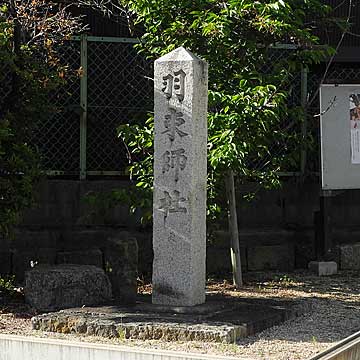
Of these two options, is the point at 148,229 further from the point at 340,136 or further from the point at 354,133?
the point at 354,133

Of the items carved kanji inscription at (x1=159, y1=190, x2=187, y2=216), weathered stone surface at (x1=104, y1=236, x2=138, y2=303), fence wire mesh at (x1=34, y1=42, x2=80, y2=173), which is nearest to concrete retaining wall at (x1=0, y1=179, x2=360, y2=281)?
fence wire mesh at (x1=34, y1=42, x2=80, y2=173)

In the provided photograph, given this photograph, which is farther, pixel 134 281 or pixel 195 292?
pixel 134 281

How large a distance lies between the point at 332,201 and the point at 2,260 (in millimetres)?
4201

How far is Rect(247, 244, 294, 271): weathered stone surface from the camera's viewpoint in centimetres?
1118

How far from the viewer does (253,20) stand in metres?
9.16

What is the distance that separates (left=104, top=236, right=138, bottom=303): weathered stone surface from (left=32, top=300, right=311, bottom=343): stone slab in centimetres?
74

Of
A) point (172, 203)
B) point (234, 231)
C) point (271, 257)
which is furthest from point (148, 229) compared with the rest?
point (172, 203)

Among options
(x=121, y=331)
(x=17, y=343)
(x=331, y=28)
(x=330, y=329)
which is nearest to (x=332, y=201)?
(x=331, y=28)

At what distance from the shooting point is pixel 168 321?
24.2ft

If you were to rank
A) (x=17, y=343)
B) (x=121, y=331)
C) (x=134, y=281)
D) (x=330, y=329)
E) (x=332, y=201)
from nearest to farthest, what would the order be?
1. (x=17, y=343)
2. (x=121, y=331)
3. (x=330, y=329)
4. (x=134, y=281)
5. (x=332, y=201)

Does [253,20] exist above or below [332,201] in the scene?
above

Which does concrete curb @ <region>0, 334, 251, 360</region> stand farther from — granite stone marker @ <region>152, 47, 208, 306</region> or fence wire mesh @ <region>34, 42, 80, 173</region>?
fence wire mesh @ <region>34, 42, 80, 173</region>

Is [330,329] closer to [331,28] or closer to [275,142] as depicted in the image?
[275,142]

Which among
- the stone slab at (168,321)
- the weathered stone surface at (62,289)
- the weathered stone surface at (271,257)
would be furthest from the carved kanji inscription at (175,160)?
the weathered stone surface at (271,257)
